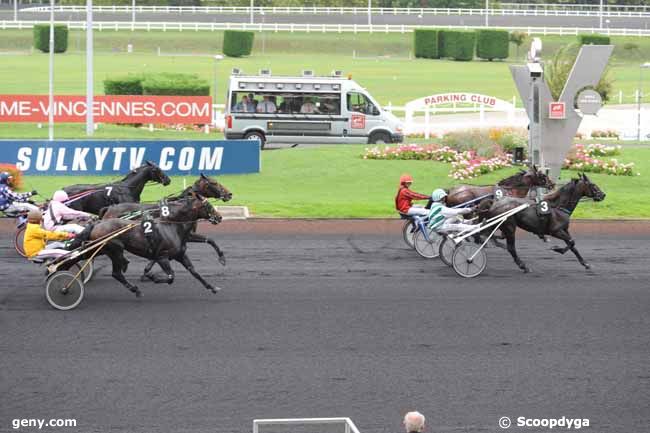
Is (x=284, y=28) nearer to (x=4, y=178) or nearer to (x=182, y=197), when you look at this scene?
(x=4, y=178)

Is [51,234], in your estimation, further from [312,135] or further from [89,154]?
[312,135]

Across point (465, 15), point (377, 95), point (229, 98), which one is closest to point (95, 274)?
point (229, 98)

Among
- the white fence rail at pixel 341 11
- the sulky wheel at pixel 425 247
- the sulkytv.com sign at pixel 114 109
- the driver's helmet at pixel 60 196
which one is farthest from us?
the white fence rail at pixel 341 11

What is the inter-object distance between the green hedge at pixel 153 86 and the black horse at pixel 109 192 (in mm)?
25833

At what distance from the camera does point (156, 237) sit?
47.1ft

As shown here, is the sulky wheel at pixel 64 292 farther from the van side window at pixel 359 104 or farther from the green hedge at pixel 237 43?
the green hedge at pixel 237 43

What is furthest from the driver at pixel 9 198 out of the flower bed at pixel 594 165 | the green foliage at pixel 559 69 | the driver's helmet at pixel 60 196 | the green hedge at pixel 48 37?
the green hedge at pixel 48 37

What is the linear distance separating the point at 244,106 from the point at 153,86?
11.5 metres

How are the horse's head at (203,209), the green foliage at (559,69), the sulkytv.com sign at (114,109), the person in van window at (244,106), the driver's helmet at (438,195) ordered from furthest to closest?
the sulkytv.com sign at (114,109) → the person in van window at (244,106) → the green foliage at (559,69) → the driver's helmet at (438,195) → the horse's head at (203,209)

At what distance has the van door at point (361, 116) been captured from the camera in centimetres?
3222

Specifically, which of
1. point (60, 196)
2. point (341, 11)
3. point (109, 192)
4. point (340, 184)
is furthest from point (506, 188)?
point (341, 11)

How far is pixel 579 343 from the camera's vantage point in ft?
41.5

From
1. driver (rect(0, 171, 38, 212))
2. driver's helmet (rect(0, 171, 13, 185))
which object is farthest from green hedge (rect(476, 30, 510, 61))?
driver (rect(0, 171, 38, 212))

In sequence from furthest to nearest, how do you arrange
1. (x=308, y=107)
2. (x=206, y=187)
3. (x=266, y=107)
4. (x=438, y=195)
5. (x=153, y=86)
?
(x=153, y=86)
(x=308, y=107)
(x=266, y=107)
(x=438, y=195)
(x=206, y=187)
